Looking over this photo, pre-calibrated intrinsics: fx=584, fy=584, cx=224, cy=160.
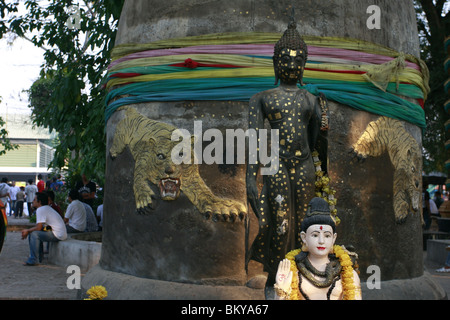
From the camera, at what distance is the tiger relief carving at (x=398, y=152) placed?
6.59 m

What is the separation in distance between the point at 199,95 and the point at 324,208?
2.46 metres

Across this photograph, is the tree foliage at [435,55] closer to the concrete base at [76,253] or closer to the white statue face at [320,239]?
the concrete base at [76,253]

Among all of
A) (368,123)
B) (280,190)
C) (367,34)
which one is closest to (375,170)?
(368,123)

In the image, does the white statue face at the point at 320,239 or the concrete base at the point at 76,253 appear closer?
the white statue face at the point at 320,239

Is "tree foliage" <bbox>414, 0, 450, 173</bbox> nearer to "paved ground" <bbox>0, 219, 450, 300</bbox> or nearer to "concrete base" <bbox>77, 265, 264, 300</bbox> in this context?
"paved ground" <bbox>0, 219, 450, 300</bbox>

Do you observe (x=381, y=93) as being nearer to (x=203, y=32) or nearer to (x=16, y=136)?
(x=203, y=32)

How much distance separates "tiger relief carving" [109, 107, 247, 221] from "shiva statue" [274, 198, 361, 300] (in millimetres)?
1933

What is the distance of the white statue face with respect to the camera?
4336 millimetres

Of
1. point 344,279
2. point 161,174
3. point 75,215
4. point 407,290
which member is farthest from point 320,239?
point 75,215

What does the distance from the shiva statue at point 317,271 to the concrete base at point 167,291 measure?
5.59 ft

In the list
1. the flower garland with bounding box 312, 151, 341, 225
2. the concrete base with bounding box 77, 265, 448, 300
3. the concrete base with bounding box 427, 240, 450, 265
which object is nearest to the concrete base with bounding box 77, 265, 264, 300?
the concrete base with bounding box 77, 265, 448, 300

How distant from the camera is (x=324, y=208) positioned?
444 cm

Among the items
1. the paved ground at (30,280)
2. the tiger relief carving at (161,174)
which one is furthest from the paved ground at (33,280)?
the tiger relief carving at (161,174)

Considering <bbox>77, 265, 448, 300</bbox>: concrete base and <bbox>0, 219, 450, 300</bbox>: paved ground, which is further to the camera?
<bbox>0, 219, 450, 300</bbox>: paved ground
